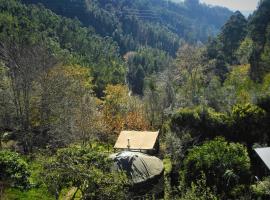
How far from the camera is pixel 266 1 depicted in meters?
68.4

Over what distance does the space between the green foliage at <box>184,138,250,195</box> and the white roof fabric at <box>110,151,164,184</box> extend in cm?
280

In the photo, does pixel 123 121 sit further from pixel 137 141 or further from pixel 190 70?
pixel 190 70

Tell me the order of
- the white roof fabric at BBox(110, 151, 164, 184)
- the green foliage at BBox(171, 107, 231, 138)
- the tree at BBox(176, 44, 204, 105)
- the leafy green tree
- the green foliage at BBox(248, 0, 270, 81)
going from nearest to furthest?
the white roof fabric at BBox(110, 151, 164, 184), the green foliage at BBox(171, 107, 231, 138), the green foliage at BBox(248, 0, 270, 81), the tree at BBox(176, 44, 204, 105), the leafy green tree

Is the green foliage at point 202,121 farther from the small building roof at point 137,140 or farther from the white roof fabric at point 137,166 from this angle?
the white roof fabric at point 137,166

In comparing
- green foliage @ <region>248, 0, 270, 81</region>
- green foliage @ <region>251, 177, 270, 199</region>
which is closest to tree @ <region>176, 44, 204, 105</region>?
green foliage @ <region>248, 0, 270, 81</region>

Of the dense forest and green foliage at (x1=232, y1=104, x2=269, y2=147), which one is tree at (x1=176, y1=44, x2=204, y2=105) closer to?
the dense forest

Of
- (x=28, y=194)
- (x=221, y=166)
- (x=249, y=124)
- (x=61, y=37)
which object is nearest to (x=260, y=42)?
(x=249, y=124)

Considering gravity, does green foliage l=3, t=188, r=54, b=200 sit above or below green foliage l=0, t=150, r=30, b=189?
below

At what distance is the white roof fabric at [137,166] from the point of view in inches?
918

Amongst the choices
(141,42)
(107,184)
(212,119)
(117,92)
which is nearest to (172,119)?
(212,119)

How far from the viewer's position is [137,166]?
2380cm

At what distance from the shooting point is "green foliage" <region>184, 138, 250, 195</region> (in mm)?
21656

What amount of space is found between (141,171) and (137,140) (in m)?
8.91

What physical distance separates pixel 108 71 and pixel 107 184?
59.6 m
